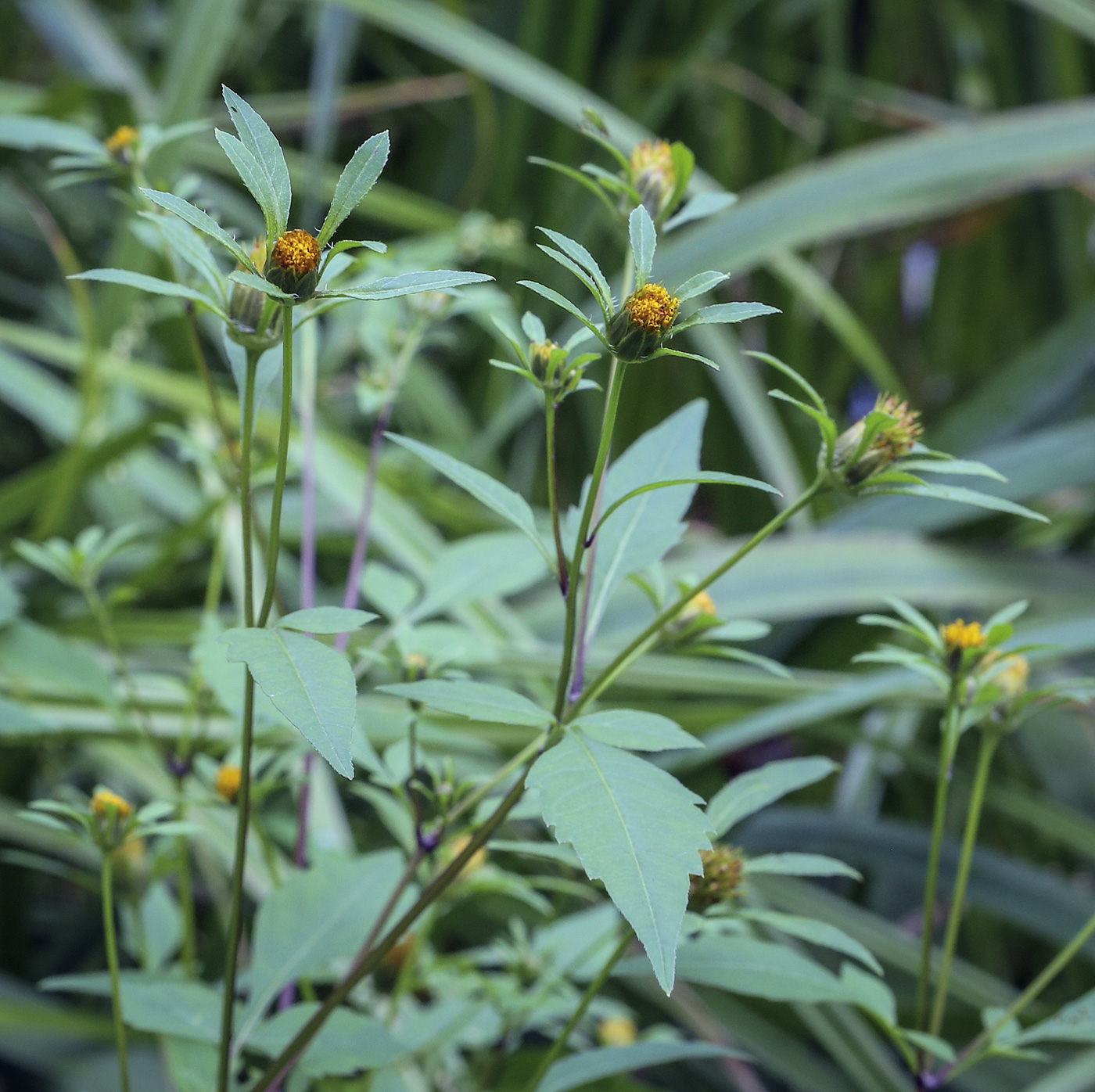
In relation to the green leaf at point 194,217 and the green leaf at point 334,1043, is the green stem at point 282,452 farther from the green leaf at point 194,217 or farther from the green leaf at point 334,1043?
the green leaf at point 334,1043

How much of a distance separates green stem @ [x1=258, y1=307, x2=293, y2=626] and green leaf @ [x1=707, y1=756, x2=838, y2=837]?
4.7 inches

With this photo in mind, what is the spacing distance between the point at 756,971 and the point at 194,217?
8.3 inches

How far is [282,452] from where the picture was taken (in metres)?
0.19

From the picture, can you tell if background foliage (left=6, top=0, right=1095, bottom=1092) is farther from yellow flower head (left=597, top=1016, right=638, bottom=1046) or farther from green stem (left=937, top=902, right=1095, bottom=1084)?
green stem (left=937, top=902, right=1095, bottom=1084)

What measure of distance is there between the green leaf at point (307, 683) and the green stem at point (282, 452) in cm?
1

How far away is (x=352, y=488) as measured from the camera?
2.26 feet

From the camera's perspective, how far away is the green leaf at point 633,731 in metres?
0.21

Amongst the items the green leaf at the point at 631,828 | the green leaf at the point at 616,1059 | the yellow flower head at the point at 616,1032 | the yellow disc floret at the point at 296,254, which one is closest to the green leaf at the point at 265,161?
the yellow disc floret at the point at 296,254

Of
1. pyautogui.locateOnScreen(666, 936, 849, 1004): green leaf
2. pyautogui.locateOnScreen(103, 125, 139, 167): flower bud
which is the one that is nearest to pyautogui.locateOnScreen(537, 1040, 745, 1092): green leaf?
pyautogui.locateOnScreen(666, 936, 849, 1004): green leaf

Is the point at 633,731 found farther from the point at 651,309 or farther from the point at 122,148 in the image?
the point at 122,148

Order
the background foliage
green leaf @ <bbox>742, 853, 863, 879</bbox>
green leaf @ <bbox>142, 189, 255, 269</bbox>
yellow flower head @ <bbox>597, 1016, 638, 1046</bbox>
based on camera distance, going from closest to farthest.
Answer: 1. green leaf @ <bbox>142, 189, 255, 269</bbox>
2. green leaf @ <bbox>742, 853, 863, 879</bbox>
3. yellow flower head @ <bbox>597, 1016, 638, 1046</bbox>
4. the background foliage

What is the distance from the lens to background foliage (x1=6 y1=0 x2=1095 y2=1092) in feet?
1.92

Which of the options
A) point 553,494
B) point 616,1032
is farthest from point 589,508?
point 616,1032

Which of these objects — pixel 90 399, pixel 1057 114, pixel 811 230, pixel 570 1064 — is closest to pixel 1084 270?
pixel 1057 114
